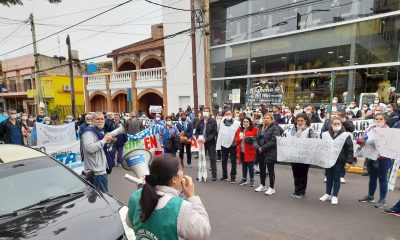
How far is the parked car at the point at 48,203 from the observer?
2.60 m

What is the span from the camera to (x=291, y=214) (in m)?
4.93

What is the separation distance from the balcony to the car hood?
1774 centimetres

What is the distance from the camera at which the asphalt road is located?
13.8 ft

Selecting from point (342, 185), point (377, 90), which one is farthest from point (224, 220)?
point (377, 90)

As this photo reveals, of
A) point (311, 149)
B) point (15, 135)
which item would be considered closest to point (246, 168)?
point (311, 149)

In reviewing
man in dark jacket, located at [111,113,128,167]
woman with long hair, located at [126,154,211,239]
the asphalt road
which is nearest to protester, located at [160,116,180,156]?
man in dark jacket, located at [111,113,128,167]

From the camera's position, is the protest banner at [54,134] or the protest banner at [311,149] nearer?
the protest banner at [311,149]

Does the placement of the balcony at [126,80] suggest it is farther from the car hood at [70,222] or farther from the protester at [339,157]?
the car hood at [70,222]

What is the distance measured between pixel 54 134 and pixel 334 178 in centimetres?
936

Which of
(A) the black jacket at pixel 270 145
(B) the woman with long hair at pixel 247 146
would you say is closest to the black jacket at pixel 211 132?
(B) the woman with long hair at pixel 247 146

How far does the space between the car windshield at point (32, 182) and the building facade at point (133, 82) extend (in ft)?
54.3

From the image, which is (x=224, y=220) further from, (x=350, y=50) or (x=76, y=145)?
(x=350, y=50)

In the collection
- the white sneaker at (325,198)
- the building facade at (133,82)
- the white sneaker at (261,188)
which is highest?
the building facade at (133,82)

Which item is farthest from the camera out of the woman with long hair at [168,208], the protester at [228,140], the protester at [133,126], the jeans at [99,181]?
the protester at [133,126]
